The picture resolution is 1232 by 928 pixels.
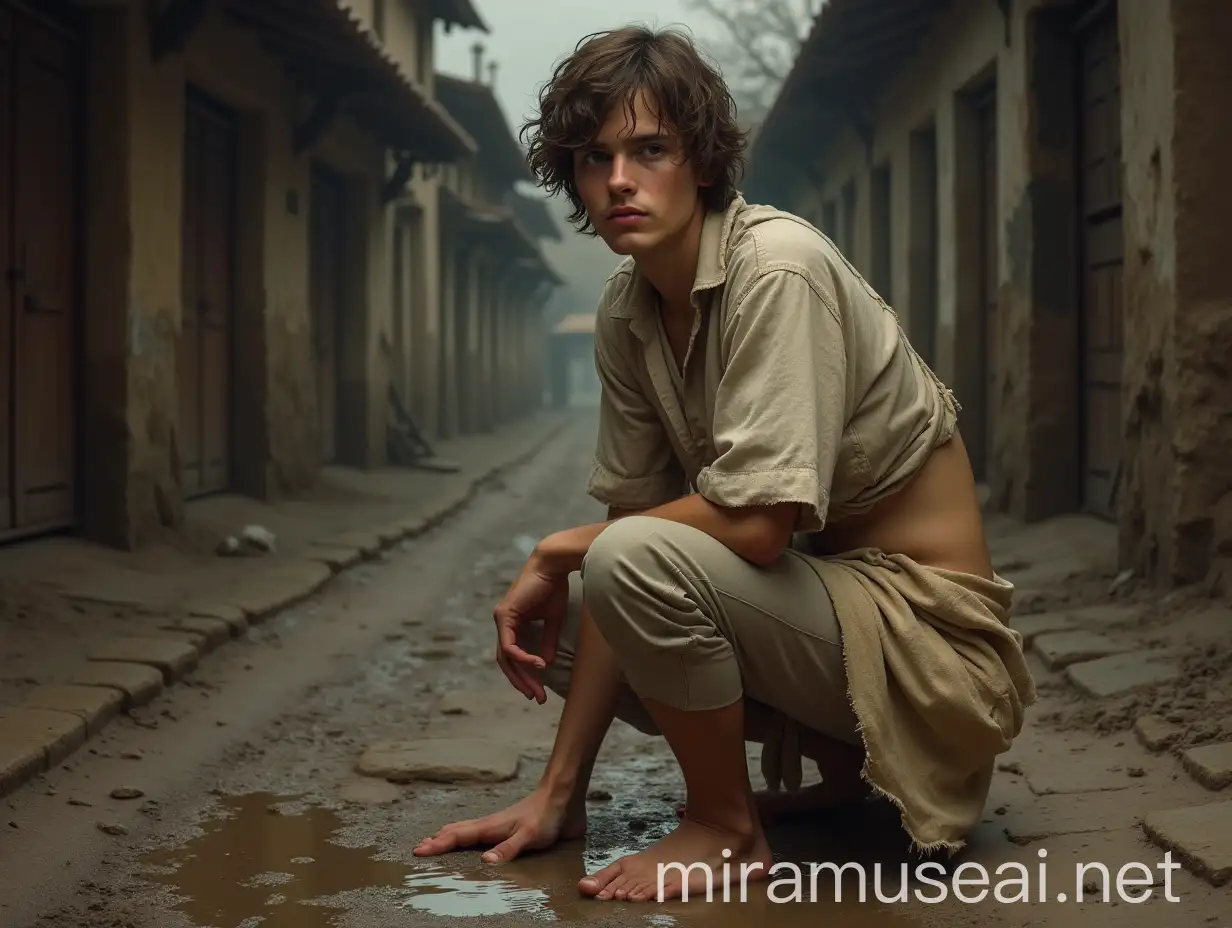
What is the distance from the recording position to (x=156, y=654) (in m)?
4.72

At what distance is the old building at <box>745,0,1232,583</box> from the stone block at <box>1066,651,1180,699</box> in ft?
2.34

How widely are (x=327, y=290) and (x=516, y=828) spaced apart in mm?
10286

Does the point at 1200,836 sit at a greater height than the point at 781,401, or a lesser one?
lesser

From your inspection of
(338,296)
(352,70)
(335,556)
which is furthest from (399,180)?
(335,556)

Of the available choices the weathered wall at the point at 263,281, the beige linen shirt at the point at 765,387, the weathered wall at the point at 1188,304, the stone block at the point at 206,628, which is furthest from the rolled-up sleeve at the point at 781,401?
the weathered wall at the point at 263,281

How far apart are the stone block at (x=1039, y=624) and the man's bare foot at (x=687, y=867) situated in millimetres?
2435

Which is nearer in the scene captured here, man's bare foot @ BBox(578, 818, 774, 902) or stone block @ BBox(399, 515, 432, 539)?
man's bare foot @ BBox(578, 818, 774, 902)

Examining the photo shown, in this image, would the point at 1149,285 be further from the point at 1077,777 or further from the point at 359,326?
the point at 359,326

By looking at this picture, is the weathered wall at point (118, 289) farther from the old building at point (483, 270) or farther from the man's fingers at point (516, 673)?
the old building at point (483, 270)

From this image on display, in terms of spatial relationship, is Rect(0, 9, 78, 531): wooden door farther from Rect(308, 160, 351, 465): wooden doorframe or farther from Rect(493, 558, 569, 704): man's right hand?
Rect(308, 160, 351, 465): wooden doorframe

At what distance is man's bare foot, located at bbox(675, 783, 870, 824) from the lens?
308 centimetres

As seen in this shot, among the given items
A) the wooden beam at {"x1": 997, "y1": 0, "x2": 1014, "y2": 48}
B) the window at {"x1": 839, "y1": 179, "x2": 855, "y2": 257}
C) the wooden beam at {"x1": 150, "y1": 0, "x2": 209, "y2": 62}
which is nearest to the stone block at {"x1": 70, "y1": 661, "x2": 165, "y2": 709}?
the wooden beam at {"x1": 150, "y1": 0, "x2": 209, "y2": 62}

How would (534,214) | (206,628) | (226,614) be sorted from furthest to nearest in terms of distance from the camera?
(534,214)
(226,614)
(206,628)

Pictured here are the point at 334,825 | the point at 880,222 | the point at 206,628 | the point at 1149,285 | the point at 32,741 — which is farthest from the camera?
the point at 880,222
